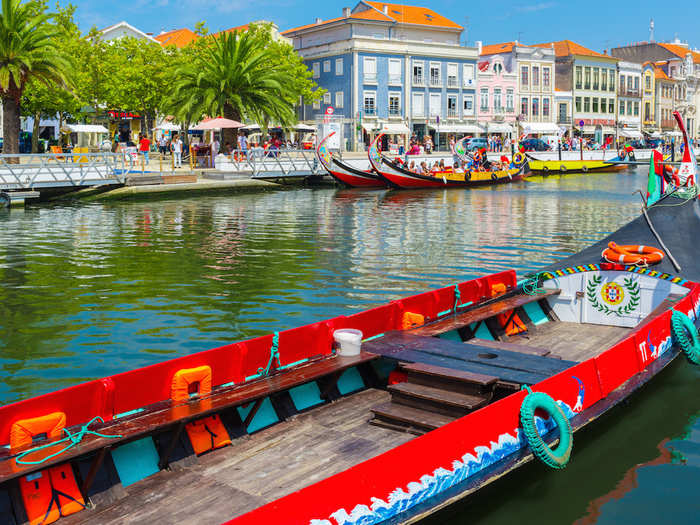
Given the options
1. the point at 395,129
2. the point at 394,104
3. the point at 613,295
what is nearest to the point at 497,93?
the point at 394,104

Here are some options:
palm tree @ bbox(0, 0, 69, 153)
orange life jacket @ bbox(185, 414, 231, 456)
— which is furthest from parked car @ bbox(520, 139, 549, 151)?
orange life jacket @ bbox(185, 414, 231, 456)

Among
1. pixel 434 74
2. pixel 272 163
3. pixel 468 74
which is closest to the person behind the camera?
pixel 272 163

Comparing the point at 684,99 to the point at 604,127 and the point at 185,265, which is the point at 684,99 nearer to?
the point at 604,127

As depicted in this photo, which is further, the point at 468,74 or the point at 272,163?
the point at 468,74

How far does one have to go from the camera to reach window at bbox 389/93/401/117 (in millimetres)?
70875

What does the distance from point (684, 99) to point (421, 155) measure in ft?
238

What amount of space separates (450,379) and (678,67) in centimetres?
11446

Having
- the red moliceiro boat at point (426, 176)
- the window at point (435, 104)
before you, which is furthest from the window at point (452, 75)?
the red moliceiro boat at point (426, 176)

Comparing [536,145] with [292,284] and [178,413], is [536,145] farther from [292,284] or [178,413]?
[178,413]

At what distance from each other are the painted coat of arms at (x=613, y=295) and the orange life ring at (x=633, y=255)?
361 mm

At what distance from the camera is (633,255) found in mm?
12352

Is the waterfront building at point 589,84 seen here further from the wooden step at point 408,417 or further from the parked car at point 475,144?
the wooden step at point 408,417

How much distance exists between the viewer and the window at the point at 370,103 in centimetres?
6925

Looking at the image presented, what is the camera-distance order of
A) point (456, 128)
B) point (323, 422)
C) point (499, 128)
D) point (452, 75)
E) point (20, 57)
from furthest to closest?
point (499, 128) < point (452, 75) < point (456, 128) < point (20, 57) < point (323, 422)
